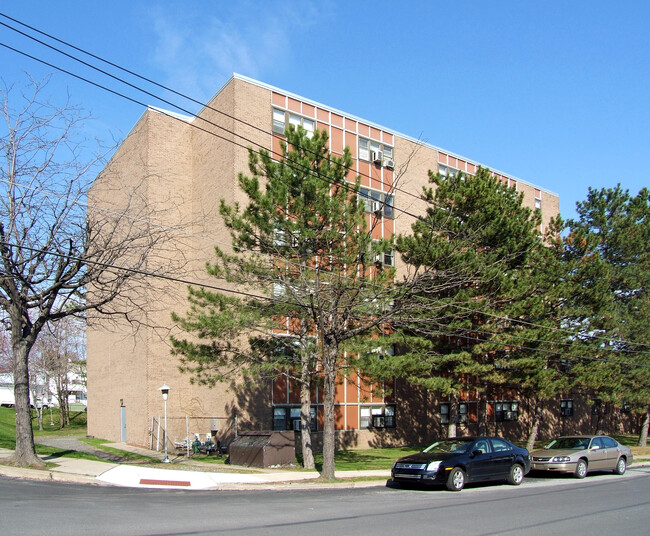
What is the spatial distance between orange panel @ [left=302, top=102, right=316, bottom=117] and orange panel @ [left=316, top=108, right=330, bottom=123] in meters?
0.28

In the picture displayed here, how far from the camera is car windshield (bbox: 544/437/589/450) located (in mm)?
19766

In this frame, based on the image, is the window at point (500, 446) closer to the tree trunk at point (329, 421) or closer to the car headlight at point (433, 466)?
the car headlight at point (433, 466)

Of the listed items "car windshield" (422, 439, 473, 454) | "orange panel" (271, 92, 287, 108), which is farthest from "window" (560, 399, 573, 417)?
"car windshield" (422, 439, 473, 454)

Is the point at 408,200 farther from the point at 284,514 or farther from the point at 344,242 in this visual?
the point at 284,514

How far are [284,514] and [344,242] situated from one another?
11.1 m

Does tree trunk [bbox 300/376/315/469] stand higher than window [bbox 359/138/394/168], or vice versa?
window [bbox 359/138/394/168]

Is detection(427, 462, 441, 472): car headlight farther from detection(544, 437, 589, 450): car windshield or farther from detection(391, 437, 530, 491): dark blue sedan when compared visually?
detection(544, 437, 589, 450): car windshield

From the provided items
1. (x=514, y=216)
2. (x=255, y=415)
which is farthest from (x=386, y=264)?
(x=255, y=415)

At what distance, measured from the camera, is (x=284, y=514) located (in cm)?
1093

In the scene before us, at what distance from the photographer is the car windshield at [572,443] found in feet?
Answer: 64.8

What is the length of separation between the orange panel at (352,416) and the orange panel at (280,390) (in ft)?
12.1

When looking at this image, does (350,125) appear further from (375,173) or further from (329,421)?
(329,421)

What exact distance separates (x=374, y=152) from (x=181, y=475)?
19.9 meters

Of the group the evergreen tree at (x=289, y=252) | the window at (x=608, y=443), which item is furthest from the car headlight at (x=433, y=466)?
the window at (x=608, y=443)
